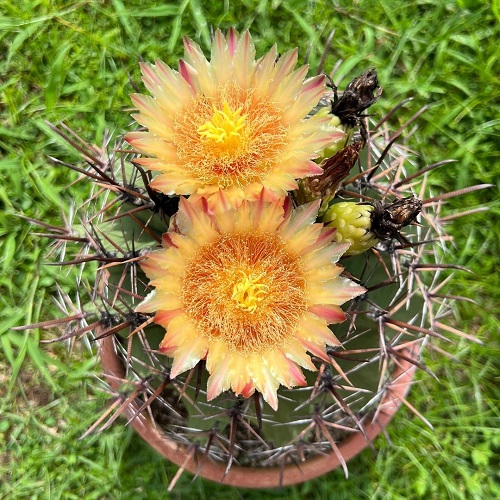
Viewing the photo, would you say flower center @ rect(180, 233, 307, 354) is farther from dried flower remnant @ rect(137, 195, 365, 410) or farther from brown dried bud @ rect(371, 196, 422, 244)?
brown dried bud @ rect(371, 196, 422, 244)

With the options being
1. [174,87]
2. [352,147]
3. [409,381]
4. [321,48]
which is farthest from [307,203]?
[321,48]

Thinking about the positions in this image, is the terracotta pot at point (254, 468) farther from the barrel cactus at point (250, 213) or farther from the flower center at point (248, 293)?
the flower center at point (248, 293)

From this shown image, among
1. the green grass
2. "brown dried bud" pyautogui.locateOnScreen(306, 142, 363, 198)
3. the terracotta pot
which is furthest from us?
the green grass

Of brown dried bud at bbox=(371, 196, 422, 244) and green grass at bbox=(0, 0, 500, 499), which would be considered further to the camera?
green grass at bbox=(0, 0, 500, 499)

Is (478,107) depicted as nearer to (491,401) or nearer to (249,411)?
(491,401)

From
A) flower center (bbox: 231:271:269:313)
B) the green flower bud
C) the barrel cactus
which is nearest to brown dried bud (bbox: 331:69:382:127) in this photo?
the barrel cactus

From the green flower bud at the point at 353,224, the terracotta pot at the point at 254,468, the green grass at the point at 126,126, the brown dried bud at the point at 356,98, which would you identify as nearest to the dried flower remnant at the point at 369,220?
the green flower bud at the point at 353,224
